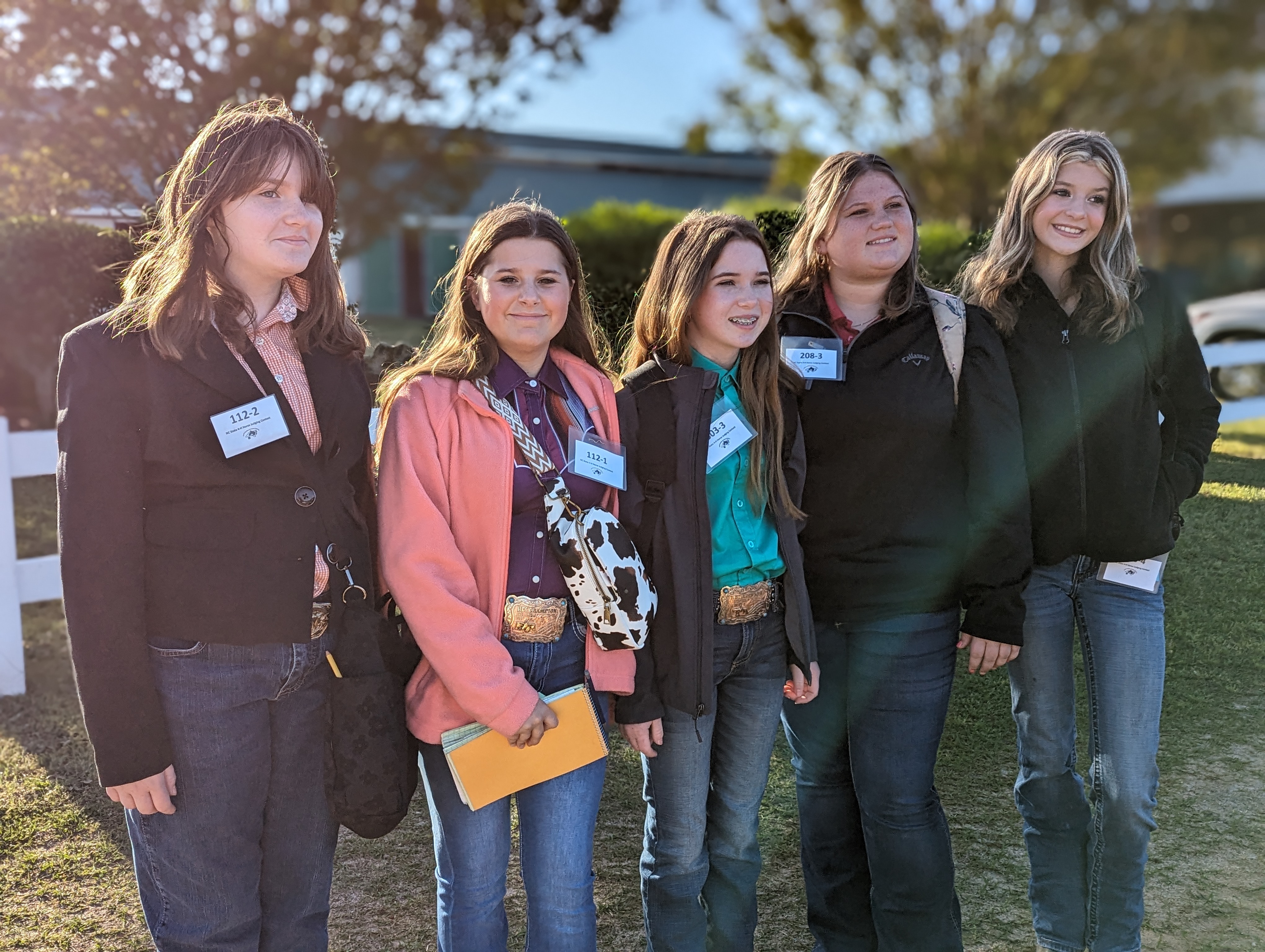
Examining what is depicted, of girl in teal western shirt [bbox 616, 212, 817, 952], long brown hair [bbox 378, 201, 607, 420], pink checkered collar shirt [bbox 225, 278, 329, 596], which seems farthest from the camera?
girl in teal western shirt [bbox 616, 212, 817, 952]

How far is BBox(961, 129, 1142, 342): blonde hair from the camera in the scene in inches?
114

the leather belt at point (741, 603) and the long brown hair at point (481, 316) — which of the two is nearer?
the long brown hair at point (481, 316)

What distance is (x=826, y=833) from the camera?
302 centimetres

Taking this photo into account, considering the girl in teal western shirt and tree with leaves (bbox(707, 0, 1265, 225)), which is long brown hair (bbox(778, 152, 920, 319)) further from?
tree with leaves (bbox(707, 0, 1265, 225))

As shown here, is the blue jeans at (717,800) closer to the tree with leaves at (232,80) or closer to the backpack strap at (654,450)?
the backpack strap at (654,450)

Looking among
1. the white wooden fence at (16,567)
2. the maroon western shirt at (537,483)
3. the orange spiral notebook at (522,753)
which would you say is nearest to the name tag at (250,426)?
the maroon western shirt at (537,483)

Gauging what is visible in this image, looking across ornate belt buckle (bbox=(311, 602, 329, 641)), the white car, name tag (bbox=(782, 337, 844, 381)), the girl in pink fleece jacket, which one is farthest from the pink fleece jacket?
the white car

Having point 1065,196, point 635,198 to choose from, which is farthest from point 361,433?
point 635,198

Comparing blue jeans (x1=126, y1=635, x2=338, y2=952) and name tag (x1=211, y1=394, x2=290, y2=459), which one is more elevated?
name tag (x1=211, y1=394, x2=290, y2=459)

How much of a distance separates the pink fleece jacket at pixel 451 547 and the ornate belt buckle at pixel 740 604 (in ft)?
1.20

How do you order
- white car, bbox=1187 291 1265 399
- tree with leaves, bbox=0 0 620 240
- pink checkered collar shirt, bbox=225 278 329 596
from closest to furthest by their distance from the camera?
pink checkered collar shirt, bbox=225 278 329 596, tree with leaves, bbox=0 0 620 240, white car, bbox=1187 291 1265 399

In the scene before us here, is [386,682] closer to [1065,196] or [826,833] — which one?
[826,833]

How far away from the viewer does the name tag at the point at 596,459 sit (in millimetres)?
2518

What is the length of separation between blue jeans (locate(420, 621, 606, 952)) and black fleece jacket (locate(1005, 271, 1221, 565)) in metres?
1.40
